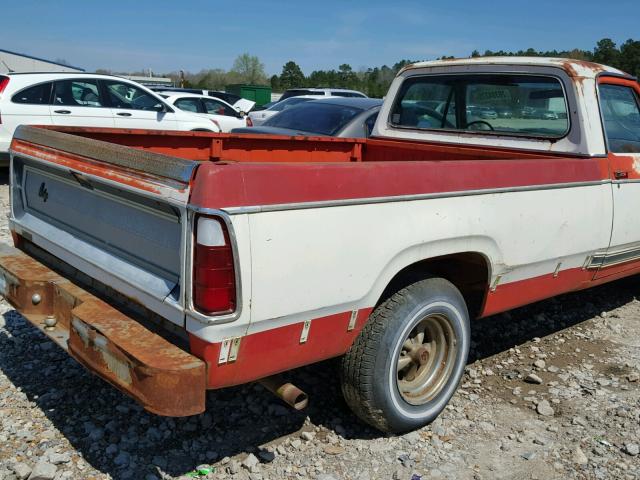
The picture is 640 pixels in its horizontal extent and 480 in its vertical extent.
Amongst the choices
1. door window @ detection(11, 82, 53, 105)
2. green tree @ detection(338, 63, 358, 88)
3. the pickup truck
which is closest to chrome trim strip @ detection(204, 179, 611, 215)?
the pickup truck

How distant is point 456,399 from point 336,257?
61.1 inches

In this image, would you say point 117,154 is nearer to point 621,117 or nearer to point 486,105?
point 486,105

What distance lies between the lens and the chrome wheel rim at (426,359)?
311 cm

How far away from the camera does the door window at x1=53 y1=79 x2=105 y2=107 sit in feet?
28.5

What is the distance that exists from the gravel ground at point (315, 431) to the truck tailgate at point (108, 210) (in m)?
0.79

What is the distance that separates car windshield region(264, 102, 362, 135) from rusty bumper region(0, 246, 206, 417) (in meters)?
4.93

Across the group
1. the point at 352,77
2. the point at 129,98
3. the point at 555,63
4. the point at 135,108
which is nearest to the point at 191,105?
the point at 129,98

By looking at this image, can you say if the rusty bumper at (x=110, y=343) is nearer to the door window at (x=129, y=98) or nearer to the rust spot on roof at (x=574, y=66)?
the rust spot on roof at (x=574, y=66)

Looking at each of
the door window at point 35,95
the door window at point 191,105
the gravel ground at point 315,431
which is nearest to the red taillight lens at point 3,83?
the door window at point 35,95

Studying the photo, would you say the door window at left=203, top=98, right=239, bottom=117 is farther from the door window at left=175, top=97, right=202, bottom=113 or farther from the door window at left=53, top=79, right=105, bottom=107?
the door window at left=53, top=79, right=105, bottom=107

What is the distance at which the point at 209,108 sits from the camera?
46.6ft

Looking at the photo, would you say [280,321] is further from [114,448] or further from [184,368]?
[114,448]

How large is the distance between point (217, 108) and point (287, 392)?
493 inches

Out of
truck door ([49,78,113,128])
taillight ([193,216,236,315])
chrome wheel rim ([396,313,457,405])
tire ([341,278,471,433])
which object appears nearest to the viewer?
taillight ([193,216,236,315])
